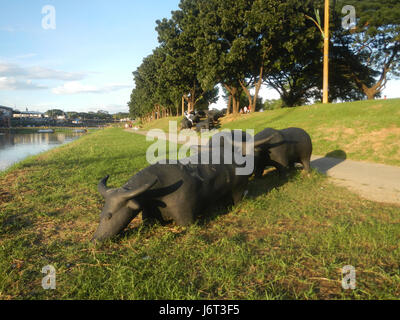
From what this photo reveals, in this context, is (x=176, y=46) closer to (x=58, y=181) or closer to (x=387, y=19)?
(x=387, y=19)

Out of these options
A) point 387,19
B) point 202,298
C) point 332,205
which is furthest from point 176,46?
point 202,298

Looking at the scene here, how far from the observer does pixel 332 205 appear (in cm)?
428

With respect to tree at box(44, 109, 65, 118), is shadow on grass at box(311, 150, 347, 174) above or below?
below

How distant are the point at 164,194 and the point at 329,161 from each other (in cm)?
741

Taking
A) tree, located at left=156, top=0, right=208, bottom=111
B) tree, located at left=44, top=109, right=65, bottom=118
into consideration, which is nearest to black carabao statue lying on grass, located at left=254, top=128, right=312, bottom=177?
tree, located at left=156, top=0, right=208, bottom=111

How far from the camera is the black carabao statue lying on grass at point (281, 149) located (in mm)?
5371

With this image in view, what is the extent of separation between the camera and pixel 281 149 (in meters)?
5.45

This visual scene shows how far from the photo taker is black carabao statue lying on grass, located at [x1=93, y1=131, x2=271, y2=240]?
2922 millimetres

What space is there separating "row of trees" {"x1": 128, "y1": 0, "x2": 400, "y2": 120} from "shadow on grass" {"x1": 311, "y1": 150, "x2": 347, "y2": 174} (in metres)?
13.8

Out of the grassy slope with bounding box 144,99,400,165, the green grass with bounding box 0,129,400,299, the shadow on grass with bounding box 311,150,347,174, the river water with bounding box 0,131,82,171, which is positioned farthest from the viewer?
the river water with bounding box 0,131,82,171

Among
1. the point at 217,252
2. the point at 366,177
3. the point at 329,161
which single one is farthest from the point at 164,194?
the point at 329,161

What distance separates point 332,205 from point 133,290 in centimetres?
365

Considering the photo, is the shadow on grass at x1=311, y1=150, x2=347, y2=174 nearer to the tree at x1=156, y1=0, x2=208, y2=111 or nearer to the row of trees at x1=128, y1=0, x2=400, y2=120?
the row of trees at x1=128, y1=0, x2=400, y2=120

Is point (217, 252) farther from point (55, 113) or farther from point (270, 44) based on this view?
point (55, 113)
